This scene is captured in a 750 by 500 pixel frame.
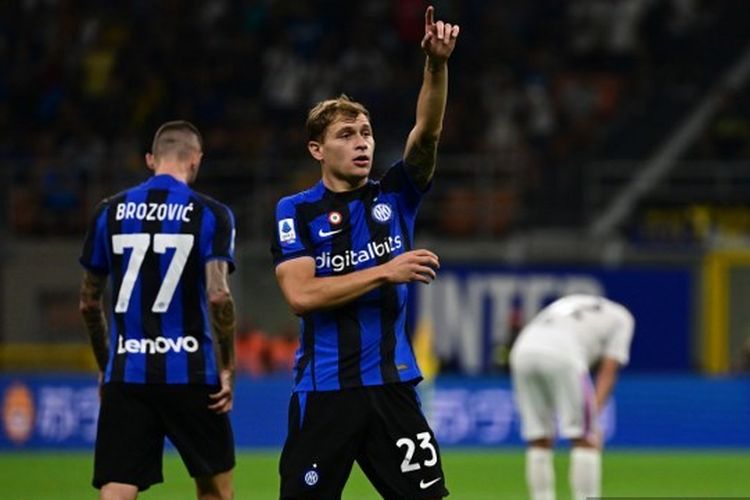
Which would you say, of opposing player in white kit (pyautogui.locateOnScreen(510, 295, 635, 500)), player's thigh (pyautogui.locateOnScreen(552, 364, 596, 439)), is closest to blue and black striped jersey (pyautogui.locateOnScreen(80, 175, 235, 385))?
opposing player in white kit (pyautogui.locateOnScreen(510, 295, 635, 500))

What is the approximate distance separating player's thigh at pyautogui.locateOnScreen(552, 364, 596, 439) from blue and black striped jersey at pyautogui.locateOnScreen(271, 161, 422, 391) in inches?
199

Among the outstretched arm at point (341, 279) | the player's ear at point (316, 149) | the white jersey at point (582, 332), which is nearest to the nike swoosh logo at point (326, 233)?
the outstretched arm at point (341, 279)

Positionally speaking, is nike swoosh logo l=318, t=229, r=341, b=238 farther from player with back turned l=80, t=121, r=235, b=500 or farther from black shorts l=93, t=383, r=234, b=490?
black shorts l=93, t=383, r=234, b=490

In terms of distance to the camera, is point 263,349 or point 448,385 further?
point 263,349

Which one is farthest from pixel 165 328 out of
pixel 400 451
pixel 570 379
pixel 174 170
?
pixel 570 379

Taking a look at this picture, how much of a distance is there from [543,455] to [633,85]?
14064 millimetres

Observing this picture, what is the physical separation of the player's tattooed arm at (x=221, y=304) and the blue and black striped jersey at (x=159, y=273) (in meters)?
0.05

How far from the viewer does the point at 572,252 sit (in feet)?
77.7

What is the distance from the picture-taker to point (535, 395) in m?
12.6

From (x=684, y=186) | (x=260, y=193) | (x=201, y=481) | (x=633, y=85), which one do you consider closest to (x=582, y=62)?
(x=633, y=85)

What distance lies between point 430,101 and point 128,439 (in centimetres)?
215

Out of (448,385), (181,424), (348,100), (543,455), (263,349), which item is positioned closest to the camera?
(348,100)

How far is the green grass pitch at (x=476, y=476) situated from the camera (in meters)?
14.3

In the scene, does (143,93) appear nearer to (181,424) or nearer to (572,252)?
(572,252)
